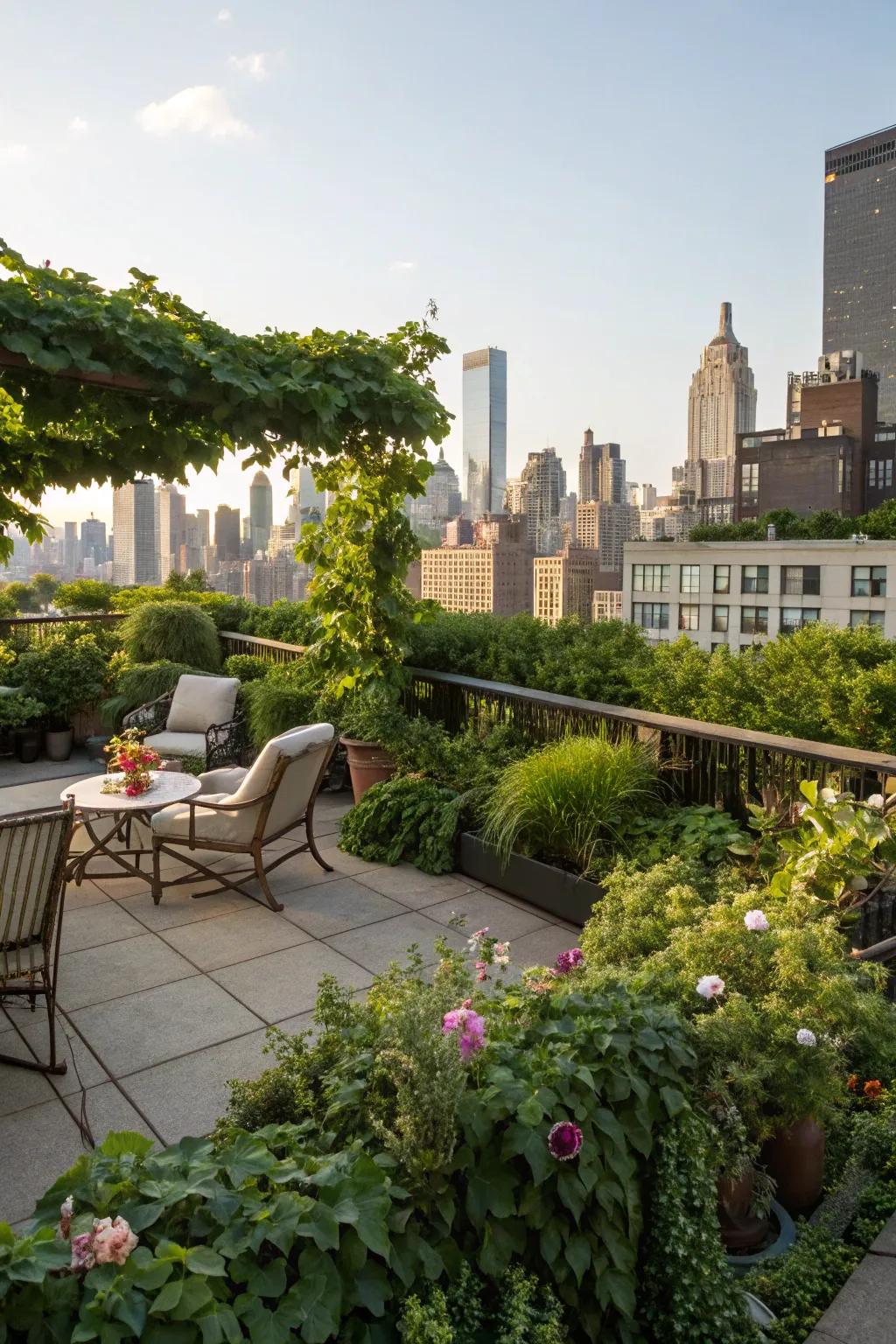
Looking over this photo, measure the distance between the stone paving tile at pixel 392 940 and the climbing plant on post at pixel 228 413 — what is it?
86.5 inches

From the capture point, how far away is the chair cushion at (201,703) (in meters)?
7.23

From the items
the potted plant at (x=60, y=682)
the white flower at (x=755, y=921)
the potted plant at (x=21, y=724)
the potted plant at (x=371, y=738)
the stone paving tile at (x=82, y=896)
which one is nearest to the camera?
the white flower at (x=755, y=921)

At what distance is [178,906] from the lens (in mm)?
4648

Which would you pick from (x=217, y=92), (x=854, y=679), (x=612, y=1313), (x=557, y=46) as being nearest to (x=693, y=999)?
(x=612, y=1313)

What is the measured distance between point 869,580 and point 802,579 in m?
4.57

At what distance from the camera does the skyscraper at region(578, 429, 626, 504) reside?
8356 centimetres

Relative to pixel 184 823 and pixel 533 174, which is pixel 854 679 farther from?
pixel 533 174

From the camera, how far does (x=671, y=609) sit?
71688 mm

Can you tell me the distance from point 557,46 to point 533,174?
6.50ft

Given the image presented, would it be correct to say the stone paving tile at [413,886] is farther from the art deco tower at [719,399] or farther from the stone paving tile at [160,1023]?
the art deco tower at [719,399]

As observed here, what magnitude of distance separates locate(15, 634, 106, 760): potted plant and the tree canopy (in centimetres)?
305

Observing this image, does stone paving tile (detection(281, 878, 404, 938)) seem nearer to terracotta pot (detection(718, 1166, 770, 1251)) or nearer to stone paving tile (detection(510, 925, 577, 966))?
stone paving tile (detection(510, 925, 577, 966))

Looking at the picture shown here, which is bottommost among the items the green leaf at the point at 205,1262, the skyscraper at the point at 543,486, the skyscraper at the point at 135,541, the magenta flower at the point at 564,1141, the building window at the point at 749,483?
the magenta flower at the point at 564,1141

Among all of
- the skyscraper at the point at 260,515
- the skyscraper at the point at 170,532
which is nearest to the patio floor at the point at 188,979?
the skyscraper at the point at 260,515
